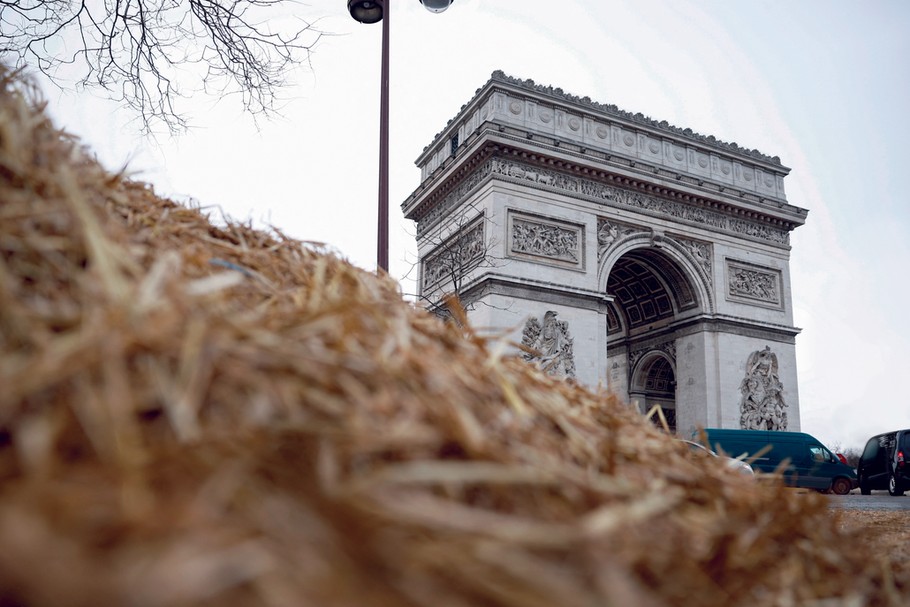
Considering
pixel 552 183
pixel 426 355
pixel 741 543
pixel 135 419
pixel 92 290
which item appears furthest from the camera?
pixel 552 183

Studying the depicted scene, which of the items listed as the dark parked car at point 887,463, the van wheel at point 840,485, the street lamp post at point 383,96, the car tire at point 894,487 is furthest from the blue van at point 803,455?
the street lamp post at point 383,96

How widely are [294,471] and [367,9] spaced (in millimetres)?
11467

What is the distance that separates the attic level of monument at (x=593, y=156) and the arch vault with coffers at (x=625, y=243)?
0.20 feet

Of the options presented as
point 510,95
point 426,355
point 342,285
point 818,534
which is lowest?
point 818,534

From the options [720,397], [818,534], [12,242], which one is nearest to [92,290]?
[12,242]

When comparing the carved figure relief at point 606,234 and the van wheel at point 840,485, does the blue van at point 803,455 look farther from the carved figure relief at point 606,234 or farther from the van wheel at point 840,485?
the carved figure relief at point 606,234

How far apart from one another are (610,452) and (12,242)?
3.55ft

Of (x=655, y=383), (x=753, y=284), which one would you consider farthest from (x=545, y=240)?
(x=655, y=383)

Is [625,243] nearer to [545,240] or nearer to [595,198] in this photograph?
[595,198]

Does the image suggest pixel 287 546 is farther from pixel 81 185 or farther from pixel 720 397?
pixel 720 397

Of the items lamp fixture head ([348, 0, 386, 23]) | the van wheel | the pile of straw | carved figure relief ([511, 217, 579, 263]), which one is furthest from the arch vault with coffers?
the pile of straw

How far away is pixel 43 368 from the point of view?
775 millimetres

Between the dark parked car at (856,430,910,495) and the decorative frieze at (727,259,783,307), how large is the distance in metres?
8.34

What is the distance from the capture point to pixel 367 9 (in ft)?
36.0
